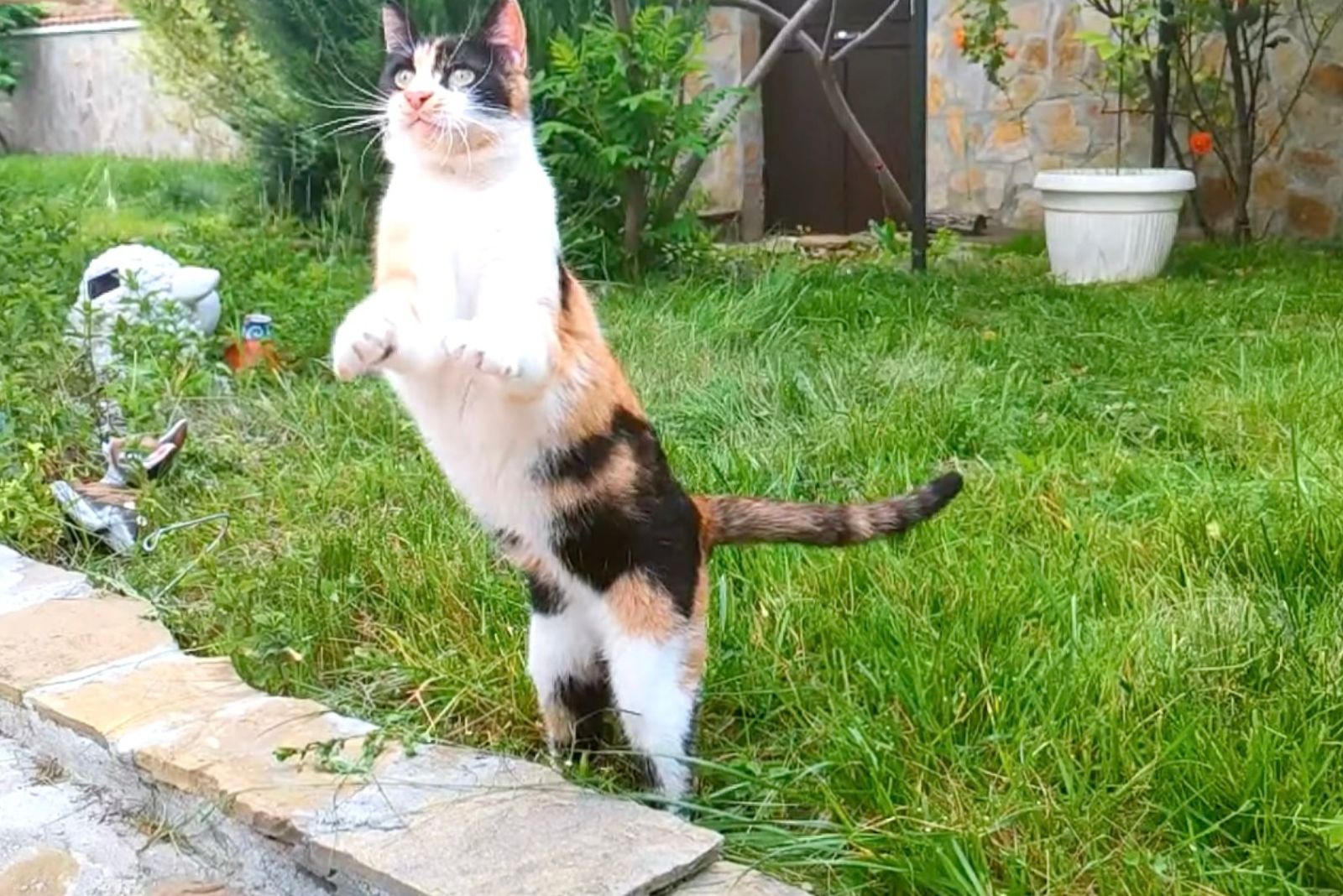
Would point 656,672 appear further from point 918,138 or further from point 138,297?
point 918,138

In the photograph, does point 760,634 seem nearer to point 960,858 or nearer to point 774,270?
point 960,858

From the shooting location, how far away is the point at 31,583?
2.70 m

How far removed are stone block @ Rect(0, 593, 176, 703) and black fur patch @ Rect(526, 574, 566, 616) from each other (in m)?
0.81

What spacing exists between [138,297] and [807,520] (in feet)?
8.32

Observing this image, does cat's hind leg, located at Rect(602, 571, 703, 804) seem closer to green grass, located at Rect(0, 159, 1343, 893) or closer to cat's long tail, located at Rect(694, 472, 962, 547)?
green grass, located at Rect(0, 159, 1343, 893)

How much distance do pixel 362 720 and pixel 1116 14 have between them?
496 cm

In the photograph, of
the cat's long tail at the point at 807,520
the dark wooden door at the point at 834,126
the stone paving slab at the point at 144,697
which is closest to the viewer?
the cat's long tail at the point at 807,520

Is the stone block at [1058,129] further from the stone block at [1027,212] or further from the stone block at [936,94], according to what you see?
the stone block at [936,94]

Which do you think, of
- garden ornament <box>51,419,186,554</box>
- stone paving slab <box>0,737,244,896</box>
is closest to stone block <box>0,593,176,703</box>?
stone paving slab <box>0,737,244,896</box>

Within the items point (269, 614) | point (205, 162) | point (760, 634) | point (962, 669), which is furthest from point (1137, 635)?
point (205, 162)

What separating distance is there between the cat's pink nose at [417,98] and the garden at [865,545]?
0.71 ft

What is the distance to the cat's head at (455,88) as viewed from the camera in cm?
169

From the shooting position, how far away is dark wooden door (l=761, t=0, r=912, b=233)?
781 centimetres

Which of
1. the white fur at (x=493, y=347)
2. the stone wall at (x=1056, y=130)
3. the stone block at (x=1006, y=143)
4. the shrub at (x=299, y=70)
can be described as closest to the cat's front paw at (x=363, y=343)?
the white fur at (x=493, y=347)
